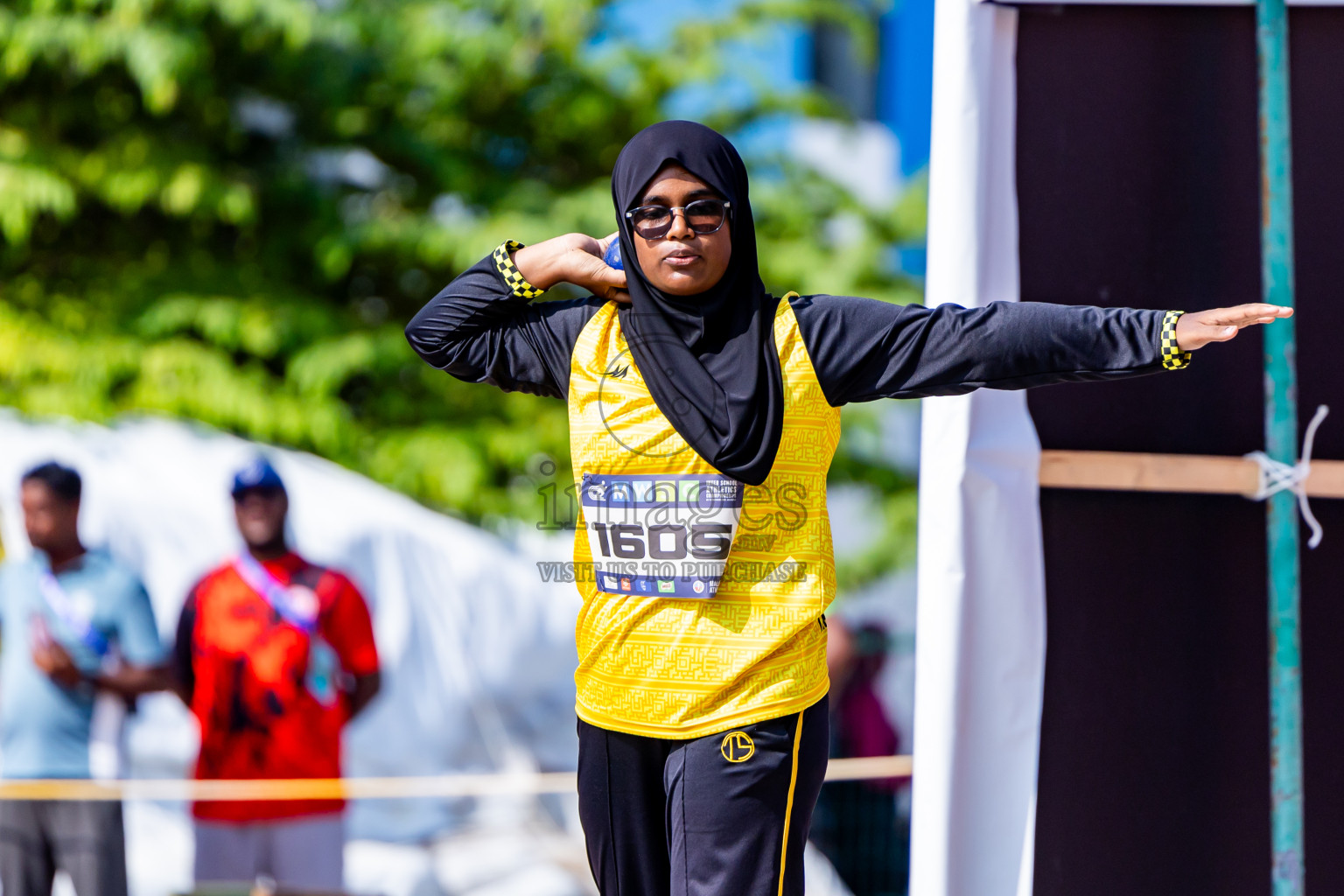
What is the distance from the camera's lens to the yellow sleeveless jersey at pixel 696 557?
6.19 ft

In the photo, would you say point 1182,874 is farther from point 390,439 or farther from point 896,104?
point 896,104

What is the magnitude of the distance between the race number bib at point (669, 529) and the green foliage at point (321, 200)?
197 inches

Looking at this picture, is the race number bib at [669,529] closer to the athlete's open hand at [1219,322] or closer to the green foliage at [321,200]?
the athlete's open hand at [1219,322]

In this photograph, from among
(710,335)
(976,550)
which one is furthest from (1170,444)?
(710,335)

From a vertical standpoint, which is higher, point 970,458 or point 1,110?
point 1,110

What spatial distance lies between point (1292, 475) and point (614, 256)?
53.8 inches

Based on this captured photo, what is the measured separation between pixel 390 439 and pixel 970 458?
202 inches

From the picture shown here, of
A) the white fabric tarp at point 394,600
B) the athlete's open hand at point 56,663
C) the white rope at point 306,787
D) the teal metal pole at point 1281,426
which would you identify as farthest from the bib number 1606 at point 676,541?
the white fabric tarp at point 394,600

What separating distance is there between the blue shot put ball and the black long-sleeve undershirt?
87mm

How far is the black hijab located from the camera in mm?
1844

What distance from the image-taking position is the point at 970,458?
Result: 2.38 meters

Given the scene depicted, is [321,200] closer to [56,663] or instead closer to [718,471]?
[56,663]

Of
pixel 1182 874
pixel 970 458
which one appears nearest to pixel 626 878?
pixel 970 458

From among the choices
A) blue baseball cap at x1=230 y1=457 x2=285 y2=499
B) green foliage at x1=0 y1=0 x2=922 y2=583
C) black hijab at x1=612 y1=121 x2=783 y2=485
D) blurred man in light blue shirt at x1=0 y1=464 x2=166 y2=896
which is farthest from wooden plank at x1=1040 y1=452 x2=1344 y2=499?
green foliage at x1=0 y1=0 x2=922 y2=583
